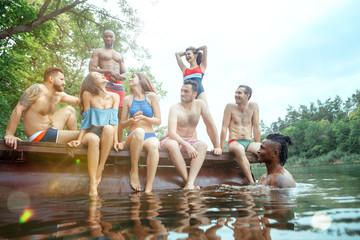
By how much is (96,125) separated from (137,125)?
0.77m

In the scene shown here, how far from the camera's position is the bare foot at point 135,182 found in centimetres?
403

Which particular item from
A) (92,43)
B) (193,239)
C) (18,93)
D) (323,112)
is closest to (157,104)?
(193,239)

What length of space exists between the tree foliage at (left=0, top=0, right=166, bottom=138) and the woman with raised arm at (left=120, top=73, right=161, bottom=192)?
559 cm

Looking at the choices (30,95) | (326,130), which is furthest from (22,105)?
(326,130)

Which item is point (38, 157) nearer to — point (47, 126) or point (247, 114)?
point (47, 126)

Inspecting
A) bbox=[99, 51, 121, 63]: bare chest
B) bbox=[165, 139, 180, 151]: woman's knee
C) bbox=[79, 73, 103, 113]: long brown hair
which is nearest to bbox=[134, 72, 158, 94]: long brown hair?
bbox=[79, 73, 103, 113]: long brown hair

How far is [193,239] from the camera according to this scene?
44.7 inches

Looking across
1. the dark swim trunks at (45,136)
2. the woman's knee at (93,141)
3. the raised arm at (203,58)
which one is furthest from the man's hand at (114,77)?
the woman's knee at (93,141)

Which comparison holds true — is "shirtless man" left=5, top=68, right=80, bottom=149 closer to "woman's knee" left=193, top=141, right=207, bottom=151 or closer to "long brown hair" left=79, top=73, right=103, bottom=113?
"long brown hair" left=79, top=73, right=103, bottom=113

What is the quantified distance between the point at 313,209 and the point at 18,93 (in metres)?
11.0

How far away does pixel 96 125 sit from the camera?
3975mm

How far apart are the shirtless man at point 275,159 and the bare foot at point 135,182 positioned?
1874 mm

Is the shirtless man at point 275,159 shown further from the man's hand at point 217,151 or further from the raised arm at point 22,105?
the raised arm at point 22,105

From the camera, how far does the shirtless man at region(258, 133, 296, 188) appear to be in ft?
12.4
